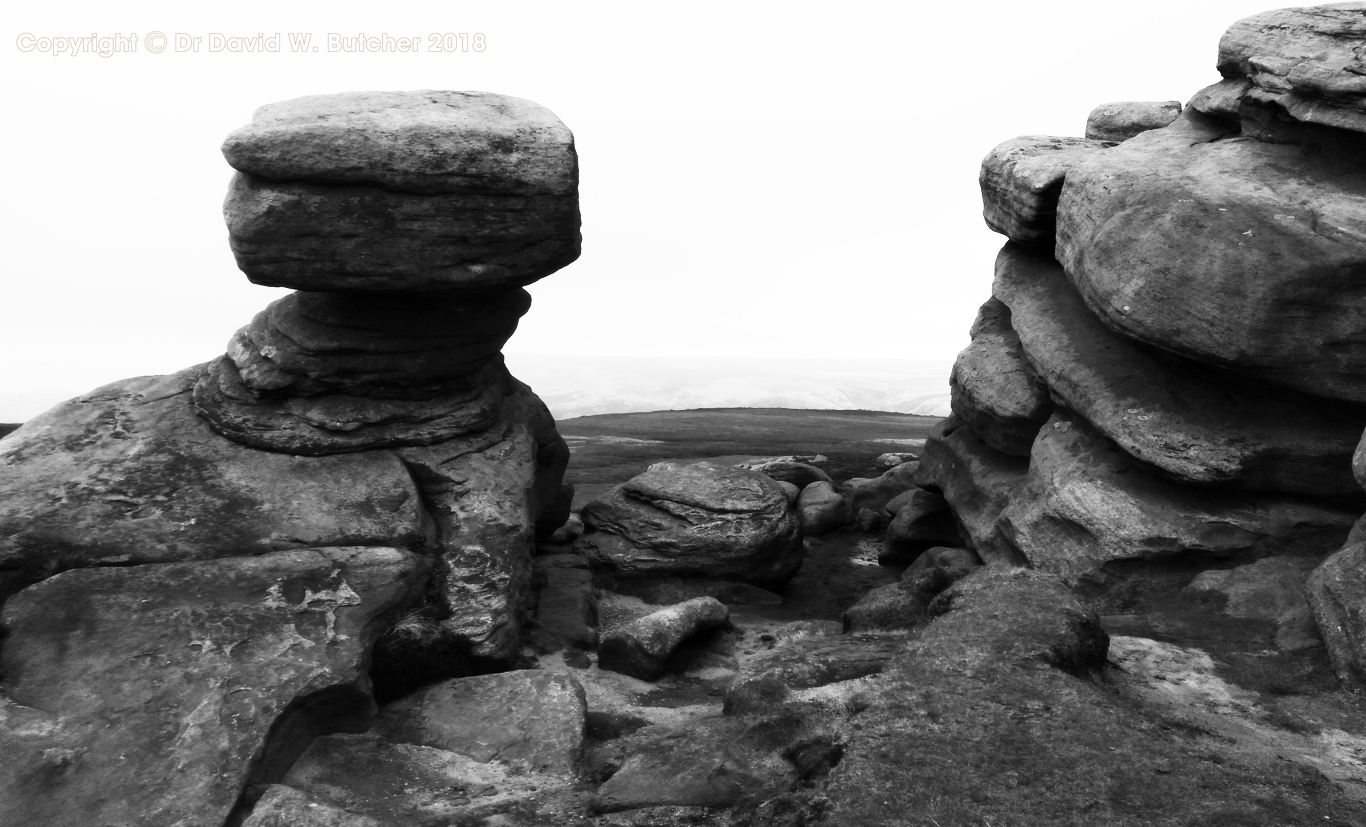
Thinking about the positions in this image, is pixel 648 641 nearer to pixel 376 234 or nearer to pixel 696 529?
pixel 696 529

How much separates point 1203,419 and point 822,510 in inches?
378

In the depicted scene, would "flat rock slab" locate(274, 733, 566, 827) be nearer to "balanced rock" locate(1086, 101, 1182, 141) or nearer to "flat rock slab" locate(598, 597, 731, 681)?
"flat rock slab" locate(598, 597, 731, 681)

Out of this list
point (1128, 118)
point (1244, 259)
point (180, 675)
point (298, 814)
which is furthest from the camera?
point (1128, 118)

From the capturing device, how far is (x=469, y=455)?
15344 mm

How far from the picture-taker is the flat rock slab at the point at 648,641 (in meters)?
13.6

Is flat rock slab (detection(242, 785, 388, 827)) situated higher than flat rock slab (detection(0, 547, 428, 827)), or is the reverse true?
flat rock slab (detection(0, 547, 428, 827))

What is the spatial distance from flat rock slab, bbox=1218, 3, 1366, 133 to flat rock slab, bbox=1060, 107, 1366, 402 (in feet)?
2.47

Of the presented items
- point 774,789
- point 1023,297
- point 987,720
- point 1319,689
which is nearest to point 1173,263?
point 1023,297

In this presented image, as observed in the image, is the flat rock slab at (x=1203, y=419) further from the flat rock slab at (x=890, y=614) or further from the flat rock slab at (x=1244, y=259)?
the flat rock slab at (x=890, y=614)

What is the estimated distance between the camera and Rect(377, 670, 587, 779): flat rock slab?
1086cm

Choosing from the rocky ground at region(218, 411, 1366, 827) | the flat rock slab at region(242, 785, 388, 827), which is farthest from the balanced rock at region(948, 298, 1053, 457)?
the flat rock slab at region(242, 785, 388, 827)

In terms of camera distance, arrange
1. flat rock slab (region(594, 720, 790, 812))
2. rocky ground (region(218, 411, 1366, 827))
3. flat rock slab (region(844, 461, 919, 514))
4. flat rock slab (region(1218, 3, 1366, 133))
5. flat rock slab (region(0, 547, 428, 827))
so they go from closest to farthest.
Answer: rocky ground (region(218, 411, 1366, 827)), flat rock slab (region(594, 720, 790, 812)), flat rock slab (region(0, 547, 428, 827)), flat rock slab (region(1218, 3, 1366, 133)), flat rock slab (region(844, 461, 919, 514))

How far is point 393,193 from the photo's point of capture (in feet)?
43.4

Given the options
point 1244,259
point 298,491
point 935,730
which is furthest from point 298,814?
point 1244,259
